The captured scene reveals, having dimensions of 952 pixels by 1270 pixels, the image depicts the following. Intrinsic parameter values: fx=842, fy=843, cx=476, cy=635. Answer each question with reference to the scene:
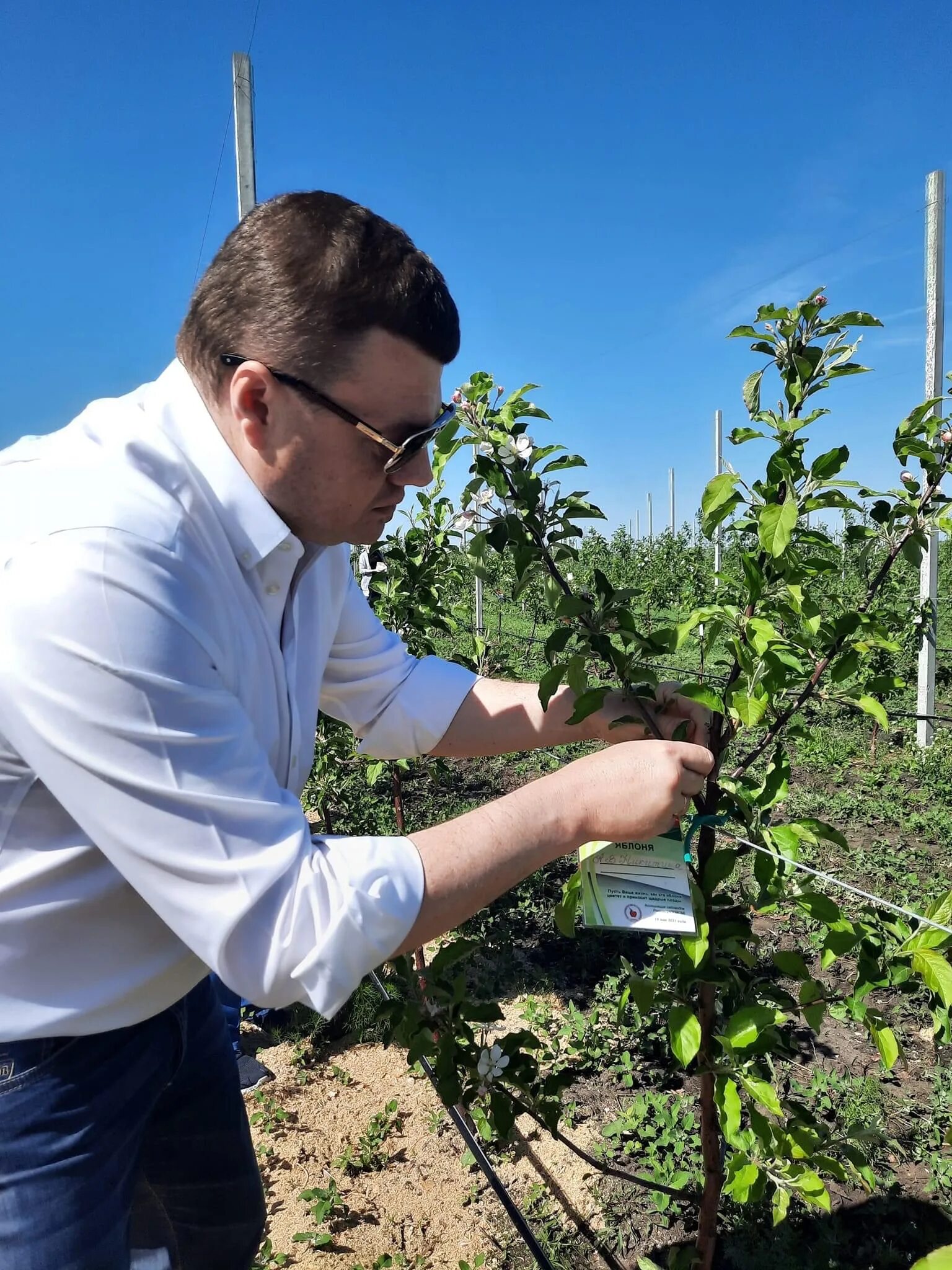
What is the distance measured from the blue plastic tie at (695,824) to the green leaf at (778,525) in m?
0.41

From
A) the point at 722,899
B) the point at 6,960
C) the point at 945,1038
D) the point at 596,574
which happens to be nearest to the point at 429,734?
the point at 596,574

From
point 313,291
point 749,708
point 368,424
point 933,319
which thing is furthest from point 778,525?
point 933,319

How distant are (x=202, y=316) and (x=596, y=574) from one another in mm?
727

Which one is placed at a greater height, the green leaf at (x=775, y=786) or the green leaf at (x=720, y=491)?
the green leaf at (x=720, y=491)

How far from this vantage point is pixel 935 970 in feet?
3.87

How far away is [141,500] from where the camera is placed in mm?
1031

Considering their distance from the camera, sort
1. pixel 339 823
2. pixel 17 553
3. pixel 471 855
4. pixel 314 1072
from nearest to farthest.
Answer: pixel 17 553 → pixel 471 855 → pixel 314 1072 → pixel 339 823

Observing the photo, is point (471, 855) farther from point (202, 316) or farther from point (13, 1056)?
point (202, 316)

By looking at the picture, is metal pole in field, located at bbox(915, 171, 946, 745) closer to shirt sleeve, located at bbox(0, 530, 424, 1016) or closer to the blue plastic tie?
the blue plastic tie

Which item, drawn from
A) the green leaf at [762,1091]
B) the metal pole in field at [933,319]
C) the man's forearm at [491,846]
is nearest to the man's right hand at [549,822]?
the man's forearm at [491,846]

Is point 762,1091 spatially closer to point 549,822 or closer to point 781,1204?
point 781,1204

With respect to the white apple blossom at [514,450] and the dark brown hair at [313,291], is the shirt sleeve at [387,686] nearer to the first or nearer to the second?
the white apple blossom at [514,450]

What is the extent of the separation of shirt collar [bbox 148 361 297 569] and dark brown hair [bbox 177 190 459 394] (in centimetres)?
6

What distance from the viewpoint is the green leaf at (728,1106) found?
1280 mm
